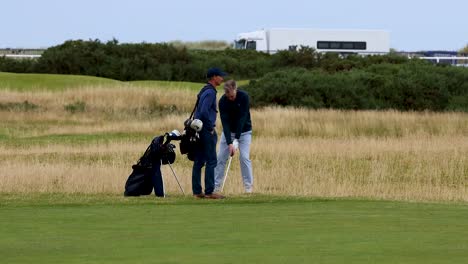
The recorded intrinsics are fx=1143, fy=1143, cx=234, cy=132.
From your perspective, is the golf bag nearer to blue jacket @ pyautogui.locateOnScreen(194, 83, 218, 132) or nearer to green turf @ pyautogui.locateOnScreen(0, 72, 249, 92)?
blue jacket @ pyautogui.locateOnScreen(194, 83, 218, 132)

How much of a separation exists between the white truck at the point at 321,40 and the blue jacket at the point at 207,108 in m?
93.1

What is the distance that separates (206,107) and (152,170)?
141 cm

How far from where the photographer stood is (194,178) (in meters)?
17.9

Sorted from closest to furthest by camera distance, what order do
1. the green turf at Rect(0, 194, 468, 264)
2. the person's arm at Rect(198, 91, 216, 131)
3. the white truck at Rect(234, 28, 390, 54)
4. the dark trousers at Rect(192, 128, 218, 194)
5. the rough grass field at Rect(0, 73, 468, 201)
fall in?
the green turf at Rect(0, 194, 468, 264)
the person's arm at Rect(198, 91, 216, 131)
the dark trousers at Rect(192, 128, 218, 194)
the rough grass field at Rect(0, 73, 468, 201)
the white truck at Rect(234, 28, 390, 54)

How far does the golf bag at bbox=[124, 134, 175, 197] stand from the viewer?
1788 centimetres

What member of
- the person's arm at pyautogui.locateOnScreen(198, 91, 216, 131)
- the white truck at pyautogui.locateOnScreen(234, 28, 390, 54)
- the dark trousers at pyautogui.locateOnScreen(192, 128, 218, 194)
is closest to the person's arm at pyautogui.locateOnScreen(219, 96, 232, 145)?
the dark trousers at pyautogui.locateOnScreen(192, 128, 218, 194)

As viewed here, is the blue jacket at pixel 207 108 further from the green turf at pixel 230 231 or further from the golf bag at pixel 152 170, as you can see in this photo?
the green turf at pixel 230 231

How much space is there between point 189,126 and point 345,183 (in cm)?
717

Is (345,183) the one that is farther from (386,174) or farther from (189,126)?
(189,126)

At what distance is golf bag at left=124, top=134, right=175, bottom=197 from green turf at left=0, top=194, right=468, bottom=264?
851 mm

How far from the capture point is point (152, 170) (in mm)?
17922

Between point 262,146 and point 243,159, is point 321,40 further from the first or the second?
point 243,159

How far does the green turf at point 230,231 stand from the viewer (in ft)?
33.4

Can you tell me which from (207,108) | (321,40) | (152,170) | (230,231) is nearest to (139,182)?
(152,170)
